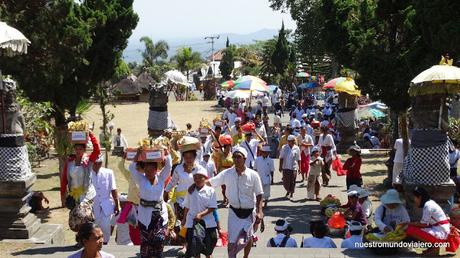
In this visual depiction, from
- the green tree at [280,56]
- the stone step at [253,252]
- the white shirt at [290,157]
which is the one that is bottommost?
the stone step at [253,252]

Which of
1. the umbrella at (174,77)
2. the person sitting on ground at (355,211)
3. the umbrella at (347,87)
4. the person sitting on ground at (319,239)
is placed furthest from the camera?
the umbrella at (174,77)

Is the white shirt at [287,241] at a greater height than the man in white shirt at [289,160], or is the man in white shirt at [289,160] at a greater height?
the man in white shirt at [289,160]

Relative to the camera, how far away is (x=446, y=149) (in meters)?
9.51

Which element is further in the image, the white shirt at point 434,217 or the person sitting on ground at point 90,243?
the white shirt at point 434,217

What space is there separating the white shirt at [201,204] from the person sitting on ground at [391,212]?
245 centimetres

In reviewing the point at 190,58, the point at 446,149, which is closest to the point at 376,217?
the point at 446,149

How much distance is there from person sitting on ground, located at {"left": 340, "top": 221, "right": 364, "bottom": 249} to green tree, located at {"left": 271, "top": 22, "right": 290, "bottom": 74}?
4326 cm

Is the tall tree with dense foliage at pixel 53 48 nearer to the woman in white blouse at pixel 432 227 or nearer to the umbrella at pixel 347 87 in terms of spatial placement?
the woman in white blouse at pixel 432 227

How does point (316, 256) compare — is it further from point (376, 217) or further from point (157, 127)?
point (157, 127)

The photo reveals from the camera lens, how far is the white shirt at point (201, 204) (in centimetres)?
721

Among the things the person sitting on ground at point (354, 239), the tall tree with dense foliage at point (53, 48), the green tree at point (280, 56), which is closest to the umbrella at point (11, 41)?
the tall tree with dense foliage at point (53, 48)

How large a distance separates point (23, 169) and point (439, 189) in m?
6.70

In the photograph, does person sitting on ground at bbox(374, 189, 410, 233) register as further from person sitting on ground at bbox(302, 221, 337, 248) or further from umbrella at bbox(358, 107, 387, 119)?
umbrella at bbox(358, 107, 387, 119)

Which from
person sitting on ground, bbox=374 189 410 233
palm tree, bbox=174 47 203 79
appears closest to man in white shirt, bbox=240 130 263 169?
person sitting on ground, bbox=374 189 410 233
